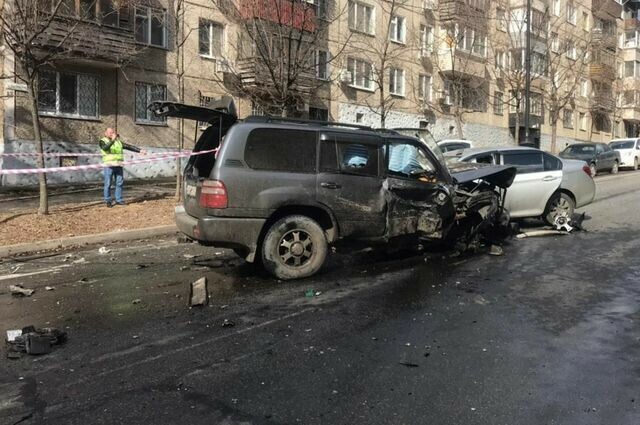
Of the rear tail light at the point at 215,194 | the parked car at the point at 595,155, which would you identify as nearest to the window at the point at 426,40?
the parked car at the point at 595,155

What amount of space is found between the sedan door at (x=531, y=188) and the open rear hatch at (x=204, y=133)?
5.50 meters

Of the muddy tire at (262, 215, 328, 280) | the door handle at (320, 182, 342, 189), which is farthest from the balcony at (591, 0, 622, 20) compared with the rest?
the muddy tire at (262, 215, 328, 280)

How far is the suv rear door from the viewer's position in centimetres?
709

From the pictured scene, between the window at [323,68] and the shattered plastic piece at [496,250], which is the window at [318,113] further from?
the shattered plastic piece at [496,250]

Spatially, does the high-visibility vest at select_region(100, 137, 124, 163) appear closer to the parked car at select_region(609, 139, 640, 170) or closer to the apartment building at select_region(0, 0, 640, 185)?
the apartment building at select_region(0, 0, 640, 185)

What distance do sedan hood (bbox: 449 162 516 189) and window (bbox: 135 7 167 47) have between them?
15.0 meters

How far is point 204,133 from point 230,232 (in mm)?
1720

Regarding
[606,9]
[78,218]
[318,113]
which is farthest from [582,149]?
[606,9]

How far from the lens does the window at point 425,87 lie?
32.6 metres

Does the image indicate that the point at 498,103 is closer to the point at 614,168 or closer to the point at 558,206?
the point at 614,168

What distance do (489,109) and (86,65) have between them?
85.0 ft

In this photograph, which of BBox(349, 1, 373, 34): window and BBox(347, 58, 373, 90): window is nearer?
Answer: BBox(349, 1, 373, 34): window

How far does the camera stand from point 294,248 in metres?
7.05

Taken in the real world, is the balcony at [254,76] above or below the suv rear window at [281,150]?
above
